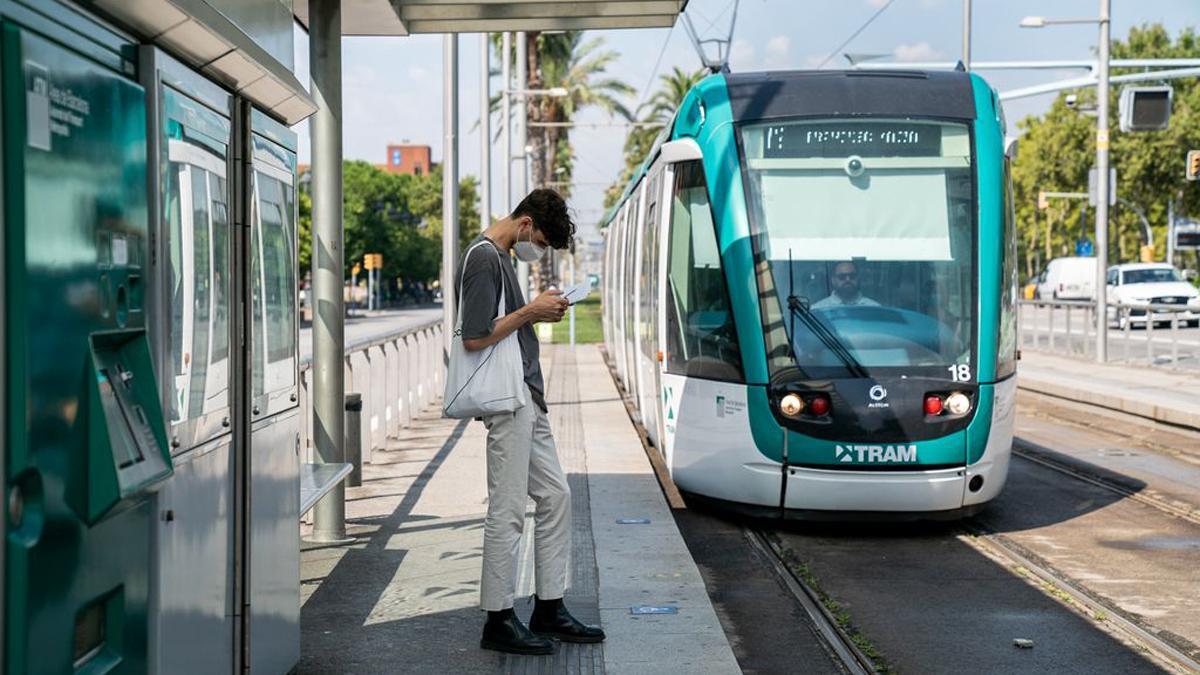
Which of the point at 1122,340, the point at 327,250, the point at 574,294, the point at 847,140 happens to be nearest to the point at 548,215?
the point at 574,294

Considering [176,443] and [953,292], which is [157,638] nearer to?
[176,443]

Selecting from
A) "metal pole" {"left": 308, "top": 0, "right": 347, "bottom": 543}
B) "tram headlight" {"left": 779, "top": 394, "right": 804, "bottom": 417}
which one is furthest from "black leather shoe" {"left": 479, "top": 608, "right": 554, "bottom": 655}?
"tram headlight" {"left": 779, "top": 394, "right": 804, "bottom": 417}

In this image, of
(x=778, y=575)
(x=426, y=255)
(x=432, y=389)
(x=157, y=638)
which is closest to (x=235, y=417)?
(x=157, y=638)

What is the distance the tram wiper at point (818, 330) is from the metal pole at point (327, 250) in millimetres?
2779

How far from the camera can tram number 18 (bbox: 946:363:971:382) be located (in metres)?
9.87

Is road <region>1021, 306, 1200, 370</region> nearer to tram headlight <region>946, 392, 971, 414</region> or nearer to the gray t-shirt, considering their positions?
tram headlight <region>946, 392, 971, 414</region>

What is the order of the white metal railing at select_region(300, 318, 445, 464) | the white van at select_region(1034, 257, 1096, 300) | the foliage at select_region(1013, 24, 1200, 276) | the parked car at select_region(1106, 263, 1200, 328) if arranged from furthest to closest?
the foliage at select_region(1013, 24, 1200, 276)
the white van at select_region(1034, 257, 1096, 300)
the parked car at select_region(1106, 263, 1200, 328)
the white metal railing at select_region(300, 318, 445, 464)

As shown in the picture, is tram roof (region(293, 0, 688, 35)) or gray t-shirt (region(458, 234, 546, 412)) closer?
gray t-shirt (region(458, 234, 546, 412))

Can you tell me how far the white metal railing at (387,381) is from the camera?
13352mm

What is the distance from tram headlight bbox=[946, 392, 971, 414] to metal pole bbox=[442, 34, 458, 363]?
33.4ft

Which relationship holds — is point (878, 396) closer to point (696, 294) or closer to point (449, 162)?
point (696, 294)

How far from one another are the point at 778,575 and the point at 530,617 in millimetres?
2189

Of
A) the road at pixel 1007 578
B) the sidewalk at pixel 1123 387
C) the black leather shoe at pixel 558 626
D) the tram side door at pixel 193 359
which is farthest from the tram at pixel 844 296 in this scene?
the sidewalk at pixel 1123 387

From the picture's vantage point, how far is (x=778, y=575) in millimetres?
8805
